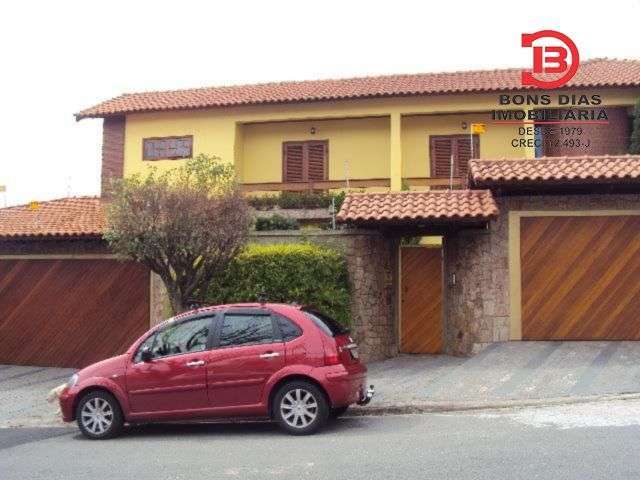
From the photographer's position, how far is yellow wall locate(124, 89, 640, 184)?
20.6 metres

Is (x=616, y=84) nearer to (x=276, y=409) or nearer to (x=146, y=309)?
(x=146, y=309)

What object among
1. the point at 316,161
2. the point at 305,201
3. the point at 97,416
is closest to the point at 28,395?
the point at 97,416

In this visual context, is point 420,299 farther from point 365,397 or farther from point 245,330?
point 245,330

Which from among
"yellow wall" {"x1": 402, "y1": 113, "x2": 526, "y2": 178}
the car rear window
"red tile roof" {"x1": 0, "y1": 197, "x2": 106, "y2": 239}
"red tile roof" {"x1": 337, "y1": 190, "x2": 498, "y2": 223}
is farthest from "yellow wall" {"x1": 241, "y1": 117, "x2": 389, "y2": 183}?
the car rear window

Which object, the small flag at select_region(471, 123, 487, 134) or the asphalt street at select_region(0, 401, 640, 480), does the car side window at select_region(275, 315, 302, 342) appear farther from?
the small flag at select_region(471, 123, 487, 134)

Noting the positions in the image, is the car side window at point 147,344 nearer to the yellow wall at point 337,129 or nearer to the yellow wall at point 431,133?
the yellow wall at point 337,129

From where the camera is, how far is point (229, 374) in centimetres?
822

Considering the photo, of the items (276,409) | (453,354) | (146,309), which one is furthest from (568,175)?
(146,309)

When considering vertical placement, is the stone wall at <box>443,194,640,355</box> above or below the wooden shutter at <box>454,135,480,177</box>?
below

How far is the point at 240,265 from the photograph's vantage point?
12.5 m

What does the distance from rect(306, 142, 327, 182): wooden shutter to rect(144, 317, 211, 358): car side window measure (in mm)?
13224

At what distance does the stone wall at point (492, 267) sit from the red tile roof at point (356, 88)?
819cm

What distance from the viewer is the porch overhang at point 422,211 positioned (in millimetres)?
11961

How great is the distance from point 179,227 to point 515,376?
5.40 metres
